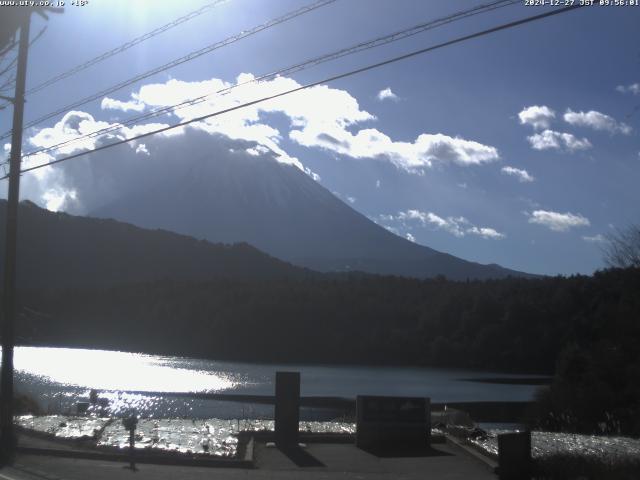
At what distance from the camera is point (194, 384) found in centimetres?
5212

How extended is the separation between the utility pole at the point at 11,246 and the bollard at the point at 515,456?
29.7 feet

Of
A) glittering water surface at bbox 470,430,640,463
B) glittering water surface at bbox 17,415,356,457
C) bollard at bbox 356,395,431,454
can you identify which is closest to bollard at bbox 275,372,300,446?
glittering water surface at bbox 17,415,356,457

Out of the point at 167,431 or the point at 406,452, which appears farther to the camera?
the point at 167,431

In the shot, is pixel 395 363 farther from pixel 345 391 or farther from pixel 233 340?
pixel 345 391

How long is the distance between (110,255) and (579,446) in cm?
11283

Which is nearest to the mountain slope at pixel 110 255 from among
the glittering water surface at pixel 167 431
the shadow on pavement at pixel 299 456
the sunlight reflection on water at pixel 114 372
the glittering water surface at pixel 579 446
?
the sunlight reflection on water at pixel 114 372

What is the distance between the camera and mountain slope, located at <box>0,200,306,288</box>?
354ft

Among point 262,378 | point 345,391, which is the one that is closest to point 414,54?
point 345,391

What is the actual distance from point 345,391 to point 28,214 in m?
77.1

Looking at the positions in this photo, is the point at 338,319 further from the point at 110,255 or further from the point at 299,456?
the point at 299,456

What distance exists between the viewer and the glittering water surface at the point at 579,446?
43.0 feet

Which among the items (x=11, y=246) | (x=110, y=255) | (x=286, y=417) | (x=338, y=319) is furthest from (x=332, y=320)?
(x=286, y=417)

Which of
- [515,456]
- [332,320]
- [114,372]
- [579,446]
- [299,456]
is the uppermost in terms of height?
[332,320]

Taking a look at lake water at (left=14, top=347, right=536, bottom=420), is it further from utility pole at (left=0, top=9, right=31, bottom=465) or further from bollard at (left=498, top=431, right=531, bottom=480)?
bollard at (left=498, top=431, right=531, bottom=480)
